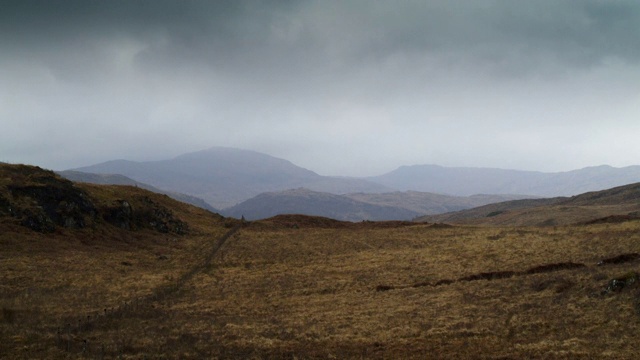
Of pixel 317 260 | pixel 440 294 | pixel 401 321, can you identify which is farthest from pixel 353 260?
pixel 401 321

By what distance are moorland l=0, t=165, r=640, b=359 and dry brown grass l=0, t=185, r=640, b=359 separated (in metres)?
0.15

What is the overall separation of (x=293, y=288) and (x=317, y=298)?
4233 mm

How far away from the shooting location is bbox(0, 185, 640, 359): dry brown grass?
18.7 meters

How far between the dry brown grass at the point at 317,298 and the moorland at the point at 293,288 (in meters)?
0.15

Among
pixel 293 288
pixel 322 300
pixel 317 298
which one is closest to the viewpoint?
pixel 322 300

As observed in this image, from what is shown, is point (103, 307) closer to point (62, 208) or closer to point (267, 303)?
point (267, 303)

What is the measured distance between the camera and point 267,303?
2969cm

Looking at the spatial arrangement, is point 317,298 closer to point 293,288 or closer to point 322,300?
point 322,300

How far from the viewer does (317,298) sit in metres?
30.5

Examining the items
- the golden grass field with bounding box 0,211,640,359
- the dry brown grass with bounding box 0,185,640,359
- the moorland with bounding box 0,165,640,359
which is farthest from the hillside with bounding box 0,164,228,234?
the golden grass field with bounding box 0,211,640,359

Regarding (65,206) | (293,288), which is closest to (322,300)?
(293,288)

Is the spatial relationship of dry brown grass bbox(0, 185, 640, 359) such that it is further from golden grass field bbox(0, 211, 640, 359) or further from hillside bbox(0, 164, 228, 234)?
hillside bbox(0, 164, 228, 234)

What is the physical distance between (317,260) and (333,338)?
2526 centimetres

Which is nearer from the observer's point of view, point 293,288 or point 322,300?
point 322,300
